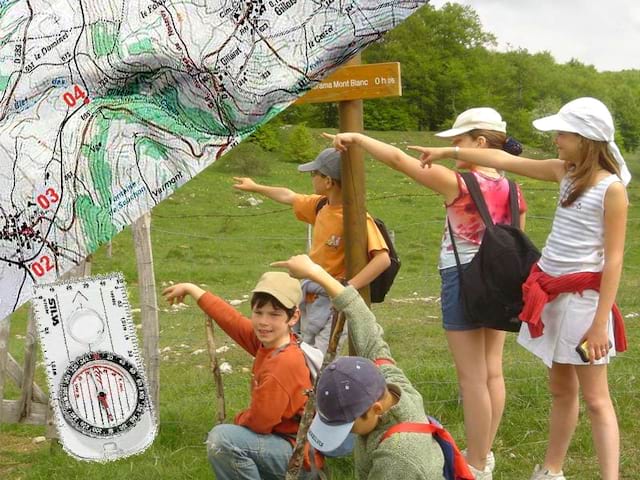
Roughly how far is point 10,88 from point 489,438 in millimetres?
2647

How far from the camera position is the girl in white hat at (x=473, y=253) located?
4.25 meters

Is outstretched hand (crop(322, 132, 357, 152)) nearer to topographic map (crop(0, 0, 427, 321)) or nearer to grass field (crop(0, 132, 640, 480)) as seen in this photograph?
topographic map (crop(0, 0, 427, 321))

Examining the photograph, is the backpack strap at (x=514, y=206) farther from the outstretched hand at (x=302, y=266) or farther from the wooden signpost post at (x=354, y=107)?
the outstretched hand at (x=302, y=266)

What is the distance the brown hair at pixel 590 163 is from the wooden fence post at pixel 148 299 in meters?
2.50

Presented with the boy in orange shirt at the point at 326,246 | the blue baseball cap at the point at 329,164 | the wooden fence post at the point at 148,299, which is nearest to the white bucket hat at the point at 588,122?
the boy in orange shirt at the point at 326,246

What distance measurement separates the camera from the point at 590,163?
383 cm

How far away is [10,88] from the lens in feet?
11.2

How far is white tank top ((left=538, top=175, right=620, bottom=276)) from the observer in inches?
151

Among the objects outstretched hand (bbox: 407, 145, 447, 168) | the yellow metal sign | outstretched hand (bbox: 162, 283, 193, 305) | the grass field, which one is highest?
the yellow metal sign

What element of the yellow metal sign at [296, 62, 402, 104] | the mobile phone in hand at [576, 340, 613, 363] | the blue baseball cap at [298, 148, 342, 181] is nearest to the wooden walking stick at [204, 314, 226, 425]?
the blue baseball cap at [298, 148, 342, 181]

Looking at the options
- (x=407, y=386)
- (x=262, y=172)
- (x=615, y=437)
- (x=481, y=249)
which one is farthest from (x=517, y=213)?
(x=262, y=172)

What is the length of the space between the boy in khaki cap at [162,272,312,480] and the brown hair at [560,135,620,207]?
4.02 feet

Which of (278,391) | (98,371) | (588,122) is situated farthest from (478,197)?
(98,371)

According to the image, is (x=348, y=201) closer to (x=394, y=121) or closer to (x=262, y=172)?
(x=262, y=172)
